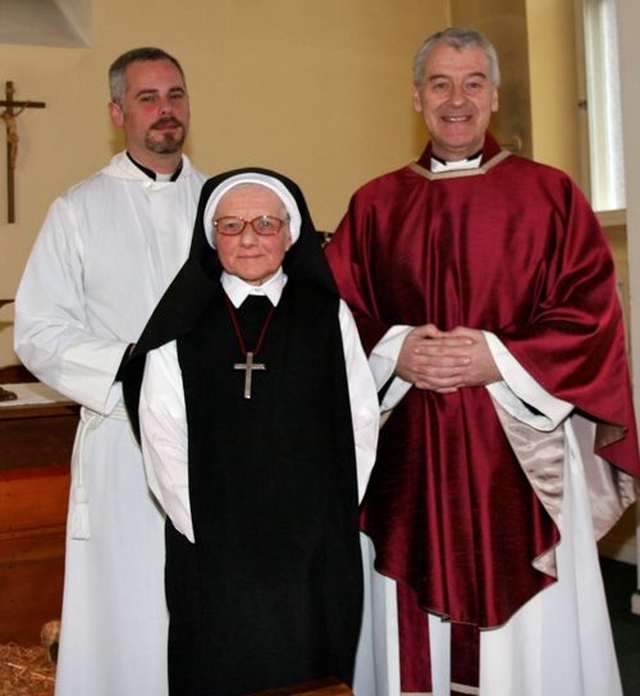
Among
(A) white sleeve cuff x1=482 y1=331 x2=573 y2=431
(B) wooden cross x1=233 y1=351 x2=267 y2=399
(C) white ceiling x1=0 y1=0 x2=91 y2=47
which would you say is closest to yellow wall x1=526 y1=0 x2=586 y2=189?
(C) white ceiling x1=0 y1=0 x2=91 y2=47

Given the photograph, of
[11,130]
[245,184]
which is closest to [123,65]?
[245,184]

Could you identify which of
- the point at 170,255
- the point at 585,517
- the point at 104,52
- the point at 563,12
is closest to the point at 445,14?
the point at 563,12

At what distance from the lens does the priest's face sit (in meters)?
3.72

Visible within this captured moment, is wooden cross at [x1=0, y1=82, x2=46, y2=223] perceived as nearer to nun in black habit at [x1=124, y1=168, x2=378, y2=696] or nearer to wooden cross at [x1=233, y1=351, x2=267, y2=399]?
nun in black habit at [x1=124, y1=168, x2=378, y2=696]

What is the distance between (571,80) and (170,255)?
180 inches

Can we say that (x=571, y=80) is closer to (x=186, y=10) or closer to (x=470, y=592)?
(x=186, y=10)

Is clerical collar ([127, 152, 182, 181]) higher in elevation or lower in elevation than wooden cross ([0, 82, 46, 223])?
lower

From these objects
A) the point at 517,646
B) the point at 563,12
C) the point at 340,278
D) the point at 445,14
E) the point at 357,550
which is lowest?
the point at 517,646

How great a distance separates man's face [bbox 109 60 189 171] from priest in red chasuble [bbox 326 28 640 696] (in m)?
1.02

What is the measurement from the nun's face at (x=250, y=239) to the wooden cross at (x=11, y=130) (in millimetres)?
5090

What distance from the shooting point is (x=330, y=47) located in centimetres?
914

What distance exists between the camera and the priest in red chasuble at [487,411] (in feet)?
11.9

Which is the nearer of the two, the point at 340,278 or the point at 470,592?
the point at 470,592

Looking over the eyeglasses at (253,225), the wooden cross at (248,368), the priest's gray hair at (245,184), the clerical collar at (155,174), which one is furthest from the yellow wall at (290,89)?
A: the wooden cross at (248,368)
